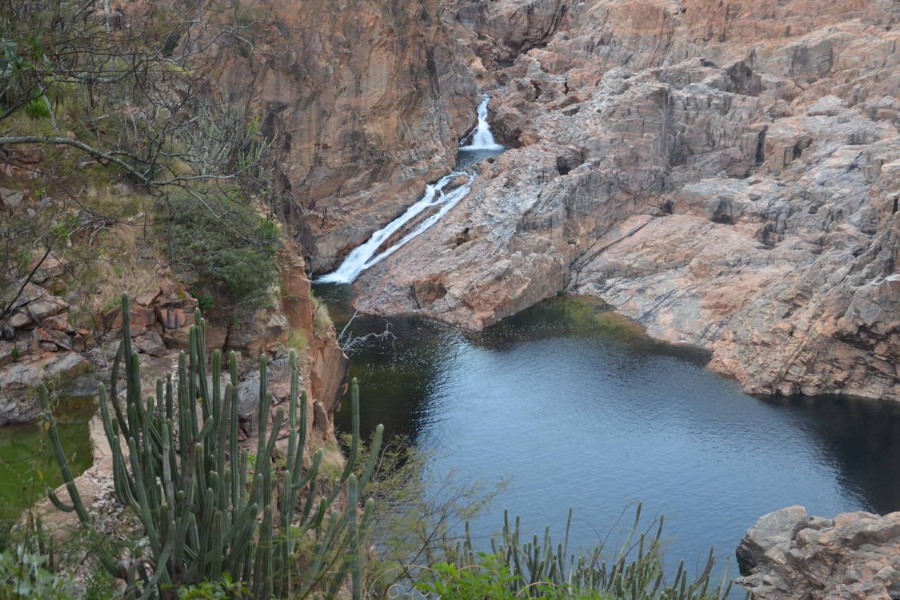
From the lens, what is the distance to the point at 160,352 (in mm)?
15734

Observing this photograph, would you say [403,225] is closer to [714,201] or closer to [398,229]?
[398,229]

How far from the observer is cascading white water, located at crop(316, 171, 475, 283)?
54069 millimetres

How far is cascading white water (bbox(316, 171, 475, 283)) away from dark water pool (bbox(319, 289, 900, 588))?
10.2 metres

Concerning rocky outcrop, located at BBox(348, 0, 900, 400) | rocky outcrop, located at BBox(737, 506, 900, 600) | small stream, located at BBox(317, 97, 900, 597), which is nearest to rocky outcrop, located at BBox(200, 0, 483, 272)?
rocky outcrop, located at BBox(348, 0, 900, 400)

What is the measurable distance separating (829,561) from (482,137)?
52.9 meters

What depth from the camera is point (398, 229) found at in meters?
56.6

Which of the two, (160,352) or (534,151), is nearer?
(160,352)

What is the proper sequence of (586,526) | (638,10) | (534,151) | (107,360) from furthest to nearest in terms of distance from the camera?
(638,10) → (534,151) → (586,526) → (107,360)

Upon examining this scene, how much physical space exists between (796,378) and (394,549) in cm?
3295

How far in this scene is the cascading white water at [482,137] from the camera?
2736 inches

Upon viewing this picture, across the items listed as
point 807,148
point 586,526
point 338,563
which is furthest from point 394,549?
point 807,148

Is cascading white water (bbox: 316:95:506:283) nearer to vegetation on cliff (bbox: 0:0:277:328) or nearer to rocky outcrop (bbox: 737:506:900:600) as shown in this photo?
vegetation on cliff (bbox: 0:0:277:328)

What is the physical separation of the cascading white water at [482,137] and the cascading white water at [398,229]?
26.5 feet

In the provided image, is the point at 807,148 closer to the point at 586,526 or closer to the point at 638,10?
the point at 638,10
